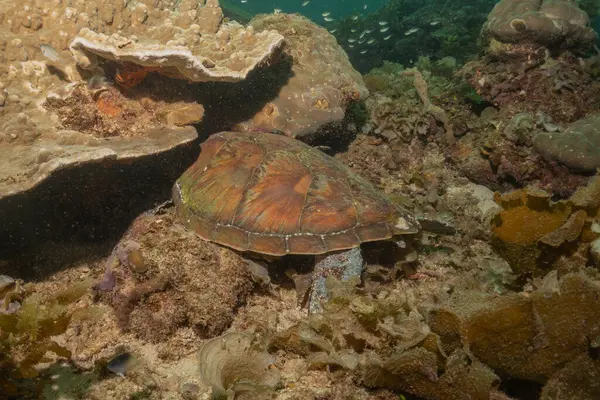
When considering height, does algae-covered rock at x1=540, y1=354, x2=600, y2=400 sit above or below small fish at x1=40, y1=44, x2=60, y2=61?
below

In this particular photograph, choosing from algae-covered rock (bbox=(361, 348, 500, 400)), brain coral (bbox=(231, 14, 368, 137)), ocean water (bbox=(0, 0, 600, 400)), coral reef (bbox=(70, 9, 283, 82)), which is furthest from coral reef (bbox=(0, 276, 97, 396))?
brain coral (bbox=(231, 14, 368, 137))

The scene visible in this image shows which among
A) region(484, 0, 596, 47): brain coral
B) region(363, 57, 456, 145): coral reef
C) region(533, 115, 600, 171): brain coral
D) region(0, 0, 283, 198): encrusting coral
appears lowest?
region(533, 115, 600, 171): brain coral

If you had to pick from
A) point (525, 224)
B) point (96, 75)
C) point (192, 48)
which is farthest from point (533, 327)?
point (96, 75)

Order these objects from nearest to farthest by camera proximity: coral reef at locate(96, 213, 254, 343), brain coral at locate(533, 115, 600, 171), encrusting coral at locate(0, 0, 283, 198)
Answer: coral reef at locate(96, 213, 254, 343) < encrusting coral at locate(0, 0, 283, 198) < brain coral at locate(533, 115, 600, 171)

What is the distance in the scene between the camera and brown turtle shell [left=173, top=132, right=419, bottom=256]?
3723mm

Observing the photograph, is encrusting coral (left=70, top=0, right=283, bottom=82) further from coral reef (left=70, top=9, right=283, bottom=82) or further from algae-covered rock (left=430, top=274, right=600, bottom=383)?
algae-covered rock (left=430, top=274, right=600, bottom=383)

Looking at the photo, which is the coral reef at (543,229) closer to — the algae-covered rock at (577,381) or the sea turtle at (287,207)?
the sea turtle at (287,207)

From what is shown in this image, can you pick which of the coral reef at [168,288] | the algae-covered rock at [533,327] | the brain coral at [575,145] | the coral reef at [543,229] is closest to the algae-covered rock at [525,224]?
the coral reef at [543,229]

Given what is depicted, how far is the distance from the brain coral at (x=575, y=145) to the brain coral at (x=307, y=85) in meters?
3.03

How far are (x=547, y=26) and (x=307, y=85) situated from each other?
5.07 m

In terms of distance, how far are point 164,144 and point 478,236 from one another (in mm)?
4103

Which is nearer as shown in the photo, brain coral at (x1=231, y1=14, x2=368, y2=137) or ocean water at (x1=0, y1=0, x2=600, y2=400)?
ocean water at (x1=0, y1=0, x2=600, y2=400)

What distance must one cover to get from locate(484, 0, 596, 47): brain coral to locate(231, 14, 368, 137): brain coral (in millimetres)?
3400

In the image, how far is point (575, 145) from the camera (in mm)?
5207
